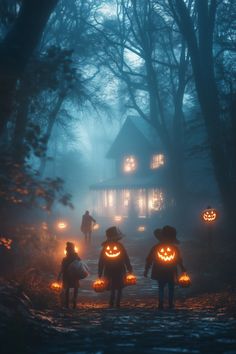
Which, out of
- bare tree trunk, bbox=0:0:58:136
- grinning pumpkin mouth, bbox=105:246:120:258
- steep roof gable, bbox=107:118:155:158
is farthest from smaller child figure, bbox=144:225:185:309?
steep roof gable, bbox=107:118:155:158

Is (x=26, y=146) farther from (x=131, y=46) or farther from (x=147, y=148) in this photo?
(x=147, y=148)

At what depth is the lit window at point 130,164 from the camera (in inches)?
1757

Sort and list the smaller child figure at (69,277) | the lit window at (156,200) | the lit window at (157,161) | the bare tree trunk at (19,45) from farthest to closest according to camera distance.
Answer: the lit window at (157,161) → the lit window at (156,200) → the smaller child figure at (69,277) → the bare tree trunk at (19,45)

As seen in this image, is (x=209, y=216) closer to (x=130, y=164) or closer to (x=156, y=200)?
(x=156, y=200)

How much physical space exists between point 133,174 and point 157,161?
3292 millimetres

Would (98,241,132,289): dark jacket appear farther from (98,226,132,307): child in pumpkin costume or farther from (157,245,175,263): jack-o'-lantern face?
(157,245,175,263): jack-o'-lantern face

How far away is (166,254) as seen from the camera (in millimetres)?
9891

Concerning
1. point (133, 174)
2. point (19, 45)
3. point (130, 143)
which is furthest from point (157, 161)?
point (19, 45)

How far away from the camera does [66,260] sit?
10.2m

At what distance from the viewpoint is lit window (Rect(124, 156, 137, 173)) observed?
44.6 metres

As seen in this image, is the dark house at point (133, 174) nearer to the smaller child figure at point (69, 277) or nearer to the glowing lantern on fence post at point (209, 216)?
the glowing lantern on fence post at point (209, 216)

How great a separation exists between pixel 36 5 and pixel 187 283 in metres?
6.60

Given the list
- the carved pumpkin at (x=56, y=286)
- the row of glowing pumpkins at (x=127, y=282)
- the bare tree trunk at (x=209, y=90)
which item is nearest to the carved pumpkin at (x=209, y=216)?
the bare tree trunk at (x=209, y=90)

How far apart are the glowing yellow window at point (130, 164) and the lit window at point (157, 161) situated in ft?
7.23
